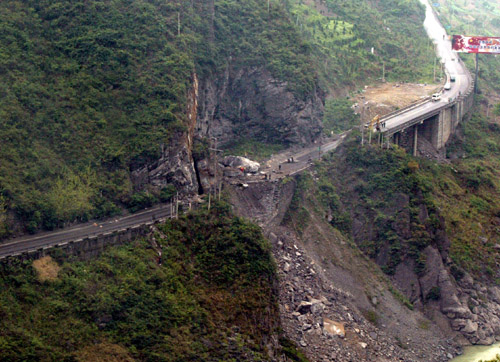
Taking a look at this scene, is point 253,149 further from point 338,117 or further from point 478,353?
point 478,353

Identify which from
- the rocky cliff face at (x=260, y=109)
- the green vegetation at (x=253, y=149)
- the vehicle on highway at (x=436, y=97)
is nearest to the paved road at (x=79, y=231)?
the green vegetation at (x=253, y=149)

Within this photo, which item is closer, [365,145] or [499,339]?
[499,339]

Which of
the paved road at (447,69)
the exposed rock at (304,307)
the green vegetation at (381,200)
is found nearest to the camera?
the exposed rock at (304,307)

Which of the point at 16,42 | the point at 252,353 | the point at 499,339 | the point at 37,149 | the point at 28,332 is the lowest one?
the point at 499,339

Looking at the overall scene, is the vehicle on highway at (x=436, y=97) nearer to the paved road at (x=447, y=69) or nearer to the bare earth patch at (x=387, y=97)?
the paved road at (x=447, y=69)

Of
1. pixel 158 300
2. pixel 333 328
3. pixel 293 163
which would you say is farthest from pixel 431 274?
pixel 158 300

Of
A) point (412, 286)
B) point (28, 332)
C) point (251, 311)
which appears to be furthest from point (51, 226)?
point (412, 286)

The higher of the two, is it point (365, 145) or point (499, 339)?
point (365, 145)

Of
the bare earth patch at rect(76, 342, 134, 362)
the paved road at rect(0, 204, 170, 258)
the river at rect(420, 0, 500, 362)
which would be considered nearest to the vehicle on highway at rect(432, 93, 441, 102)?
the river at rect(420, 0, 500, 362)

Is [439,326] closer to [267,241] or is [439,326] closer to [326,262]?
[326,262]
